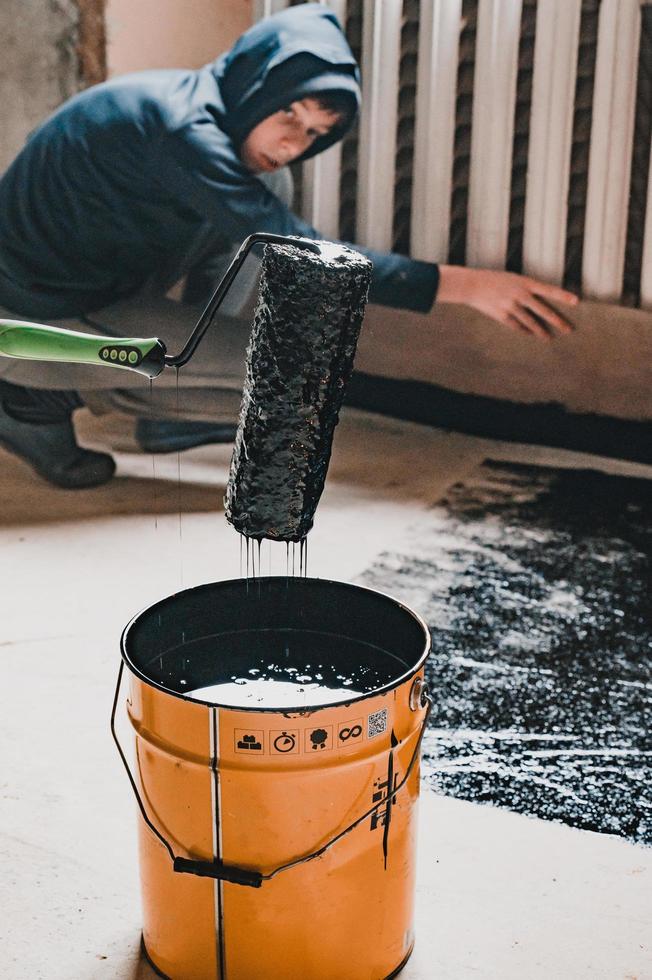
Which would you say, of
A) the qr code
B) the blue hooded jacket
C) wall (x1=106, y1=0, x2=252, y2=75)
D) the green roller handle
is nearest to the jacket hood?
the blue hooded jacket

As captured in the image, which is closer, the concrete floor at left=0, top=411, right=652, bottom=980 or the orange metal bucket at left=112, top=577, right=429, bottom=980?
the orange metal bucket at left=112, top=577, right=429, bottom=980

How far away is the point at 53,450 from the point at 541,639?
1.38 metres

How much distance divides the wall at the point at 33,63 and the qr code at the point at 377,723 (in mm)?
2783

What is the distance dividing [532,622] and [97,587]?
0.89 metres

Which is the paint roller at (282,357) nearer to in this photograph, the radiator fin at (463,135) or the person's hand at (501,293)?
the person's hand at (501,293)

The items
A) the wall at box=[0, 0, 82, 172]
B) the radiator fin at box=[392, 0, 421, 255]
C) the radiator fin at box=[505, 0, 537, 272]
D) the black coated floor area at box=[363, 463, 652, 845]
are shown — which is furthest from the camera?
the wall at box=[0, 0, 82, 172]

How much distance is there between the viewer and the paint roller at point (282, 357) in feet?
4.12

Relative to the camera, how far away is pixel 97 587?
227 centimetres

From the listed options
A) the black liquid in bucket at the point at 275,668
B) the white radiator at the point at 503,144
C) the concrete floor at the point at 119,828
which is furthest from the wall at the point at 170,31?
the black liquid in bucket at the point at 275,668

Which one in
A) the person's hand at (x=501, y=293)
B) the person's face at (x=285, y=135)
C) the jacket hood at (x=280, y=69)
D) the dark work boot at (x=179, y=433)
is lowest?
the dark work boot at (x=179, y=433)

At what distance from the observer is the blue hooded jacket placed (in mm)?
2633

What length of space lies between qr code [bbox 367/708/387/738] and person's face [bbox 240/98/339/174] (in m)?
1.93

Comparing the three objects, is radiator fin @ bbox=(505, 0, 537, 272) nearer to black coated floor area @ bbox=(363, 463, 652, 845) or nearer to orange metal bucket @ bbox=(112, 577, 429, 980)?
black coated floor area @ bbox=(363, 463, 652, 845)

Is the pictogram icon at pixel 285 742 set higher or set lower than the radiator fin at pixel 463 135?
lower
